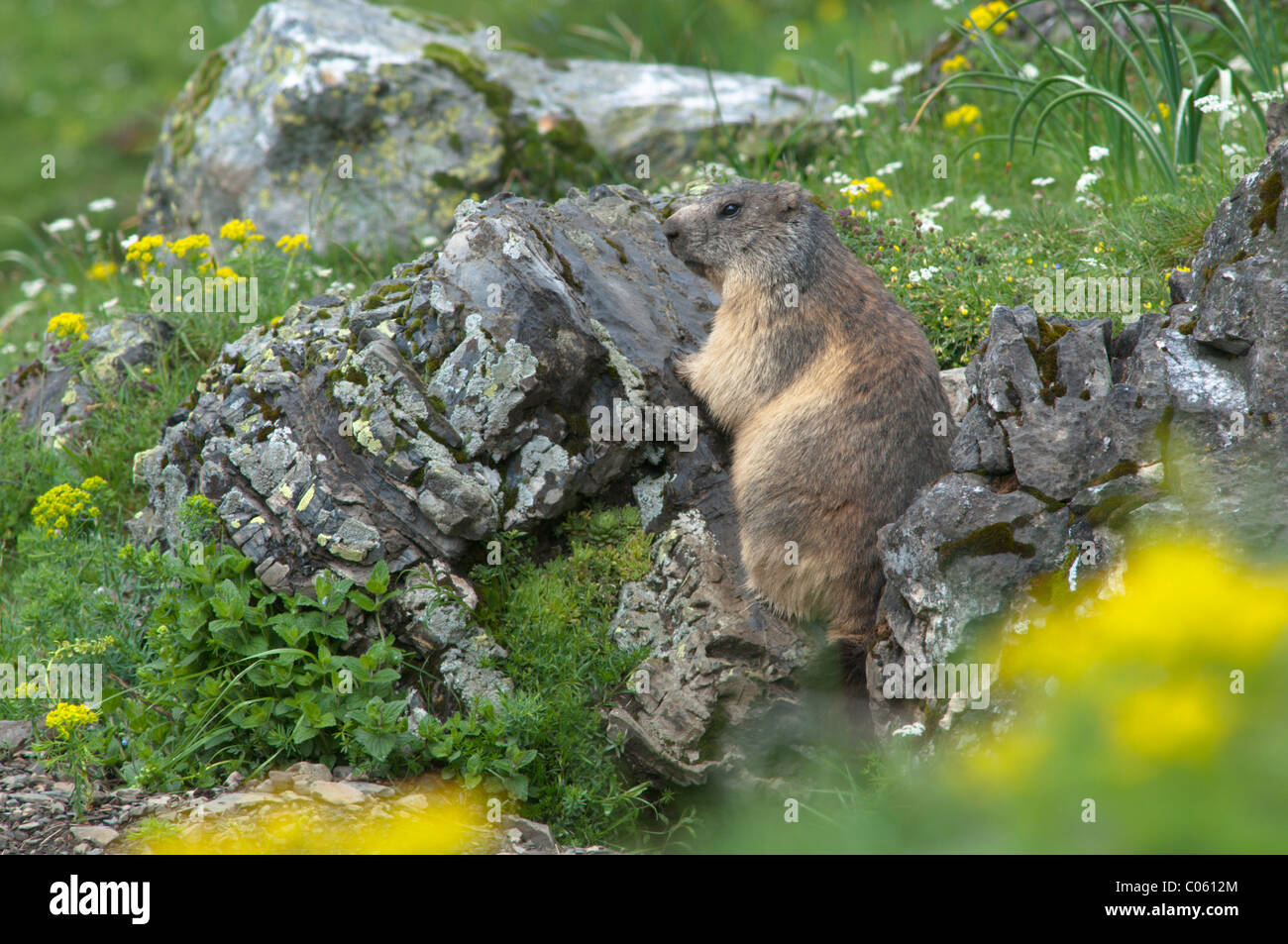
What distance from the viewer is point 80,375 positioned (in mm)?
7770

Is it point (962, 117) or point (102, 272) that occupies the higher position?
point (962, 117)

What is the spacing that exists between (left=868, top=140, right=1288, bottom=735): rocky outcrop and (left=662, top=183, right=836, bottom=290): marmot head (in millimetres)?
1447

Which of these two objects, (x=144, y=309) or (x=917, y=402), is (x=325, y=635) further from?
(x=144, y=309)

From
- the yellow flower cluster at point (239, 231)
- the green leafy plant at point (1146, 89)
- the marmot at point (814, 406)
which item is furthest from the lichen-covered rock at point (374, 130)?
the marmot at point (814, 406)

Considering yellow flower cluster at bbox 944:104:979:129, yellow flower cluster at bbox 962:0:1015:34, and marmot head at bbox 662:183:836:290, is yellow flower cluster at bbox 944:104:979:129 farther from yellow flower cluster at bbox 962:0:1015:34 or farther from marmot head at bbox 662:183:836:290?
marmot head at bbox 662:183:836:290

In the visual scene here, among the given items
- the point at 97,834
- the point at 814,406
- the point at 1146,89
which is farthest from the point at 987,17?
the point at 97,834

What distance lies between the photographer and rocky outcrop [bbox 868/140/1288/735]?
13.9 feet

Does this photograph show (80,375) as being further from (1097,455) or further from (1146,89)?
(1146,89)

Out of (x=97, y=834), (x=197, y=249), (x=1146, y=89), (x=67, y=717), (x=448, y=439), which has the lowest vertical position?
(x=97, y=834)

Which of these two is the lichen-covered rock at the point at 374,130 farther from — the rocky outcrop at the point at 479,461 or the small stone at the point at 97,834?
the small stone at the point at 97,834

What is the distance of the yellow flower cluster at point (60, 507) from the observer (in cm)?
620

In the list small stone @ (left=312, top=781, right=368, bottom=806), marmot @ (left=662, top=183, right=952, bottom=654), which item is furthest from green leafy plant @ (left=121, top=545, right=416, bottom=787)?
marmot @ (left=662, top=183, right=952, bottom=654)

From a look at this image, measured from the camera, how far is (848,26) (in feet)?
47.9

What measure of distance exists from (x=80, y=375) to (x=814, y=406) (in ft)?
18.5
